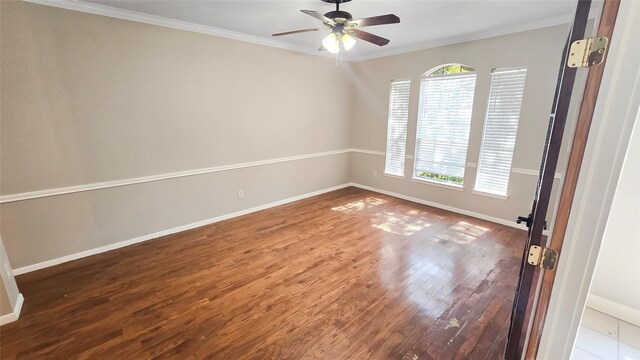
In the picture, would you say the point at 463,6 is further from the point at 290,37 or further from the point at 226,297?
the point at 226,297

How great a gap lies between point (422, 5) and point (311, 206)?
321 cm

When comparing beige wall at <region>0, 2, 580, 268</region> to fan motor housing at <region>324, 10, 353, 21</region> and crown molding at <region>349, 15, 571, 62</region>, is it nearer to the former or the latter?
crown molding at <region>349, 15, 571, 62</region>

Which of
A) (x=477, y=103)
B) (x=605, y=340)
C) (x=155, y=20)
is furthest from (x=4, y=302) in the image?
(x=477, y=103)

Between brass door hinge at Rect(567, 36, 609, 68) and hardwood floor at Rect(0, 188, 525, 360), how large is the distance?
181 centimetres

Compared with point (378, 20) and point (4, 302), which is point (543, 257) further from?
point (4, 302)

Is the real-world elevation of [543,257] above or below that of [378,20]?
below

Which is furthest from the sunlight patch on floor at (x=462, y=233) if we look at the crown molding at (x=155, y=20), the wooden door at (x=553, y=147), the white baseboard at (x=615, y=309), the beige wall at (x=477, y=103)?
the crown molding at (x=155, y=20)

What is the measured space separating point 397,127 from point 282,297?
12.3 feet

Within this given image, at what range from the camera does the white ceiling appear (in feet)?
8.70

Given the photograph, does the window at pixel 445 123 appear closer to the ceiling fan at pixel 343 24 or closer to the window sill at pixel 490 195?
the window sill at pixel 490 195

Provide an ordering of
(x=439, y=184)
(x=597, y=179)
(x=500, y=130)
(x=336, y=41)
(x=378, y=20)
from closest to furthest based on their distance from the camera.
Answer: (x=597, y=179) → (x=378, y=20) → (x=336, y=41) → (x=500, y=130) → (x=439, y=184)

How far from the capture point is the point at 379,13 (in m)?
2.88

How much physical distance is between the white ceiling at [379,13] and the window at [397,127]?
0.99 metres

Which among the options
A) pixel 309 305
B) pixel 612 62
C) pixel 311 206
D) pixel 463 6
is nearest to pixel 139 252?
pixel 309 305
